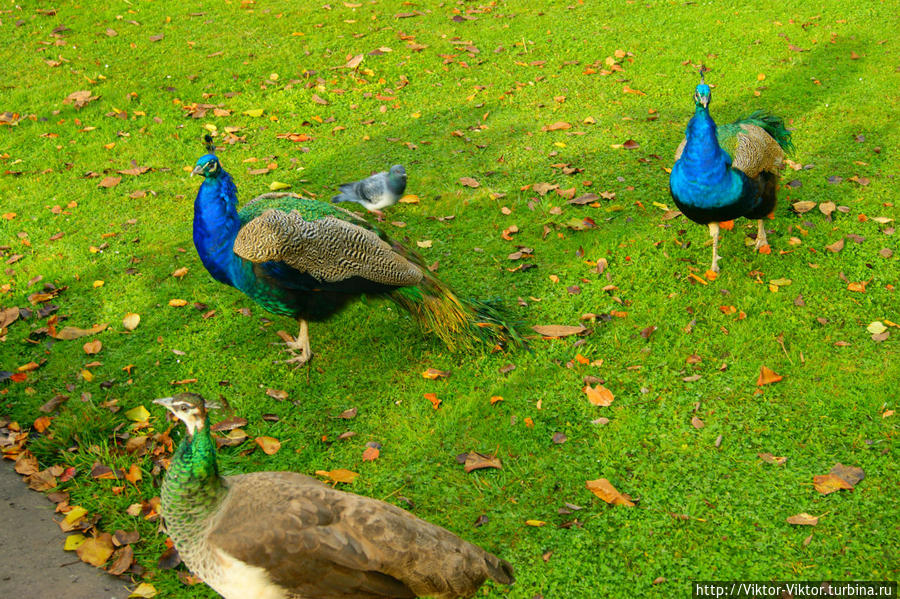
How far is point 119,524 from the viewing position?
150 inches

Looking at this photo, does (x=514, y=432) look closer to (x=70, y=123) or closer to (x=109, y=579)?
(x=109, y=579)

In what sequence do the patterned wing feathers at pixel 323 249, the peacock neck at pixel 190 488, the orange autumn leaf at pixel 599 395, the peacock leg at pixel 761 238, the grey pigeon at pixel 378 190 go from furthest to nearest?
the grey pigeon at pixel 378 190 → the peacock leg at pixel 761 238 → the orange autumn leaf at pixel 599 395 → the patterned wing feathers at pixel 323 249 → the peacock neck at pixel 190 488

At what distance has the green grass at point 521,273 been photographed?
12.8 feet

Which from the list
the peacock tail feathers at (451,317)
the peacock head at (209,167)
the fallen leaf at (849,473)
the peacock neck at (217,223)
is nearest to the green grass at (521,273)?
the fallen leaf at (849,473)

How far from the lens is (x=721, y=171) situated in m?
5.14

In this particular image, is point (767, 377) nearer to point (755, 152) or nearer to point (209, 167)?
point (755, 152)

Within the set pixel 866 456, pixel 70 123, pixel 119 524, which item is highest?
pixel 70 123

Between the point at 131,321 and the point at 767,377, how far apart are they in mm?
4306

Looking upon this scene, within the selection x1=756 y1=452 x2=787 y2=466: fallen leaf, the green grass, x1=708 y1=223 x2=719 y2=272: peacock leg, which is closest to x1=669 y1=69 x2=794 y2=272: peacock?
x1=708 y1=223 x2=719 y2=272: peacock leg

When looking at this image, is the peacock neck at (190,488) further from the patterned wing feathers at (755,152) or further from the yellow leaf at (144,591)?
the patterned wing feathers at (755,152)

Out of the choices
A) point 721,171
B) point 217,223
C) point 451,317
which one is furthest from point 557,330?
point 217,223

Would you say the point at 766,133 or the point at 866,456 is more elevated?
the point at 766,133

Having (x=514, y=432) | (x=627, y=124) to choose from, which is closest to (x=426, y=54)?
(x=627, y=124)

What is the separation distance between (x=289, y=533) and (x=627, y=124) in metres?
5.95
